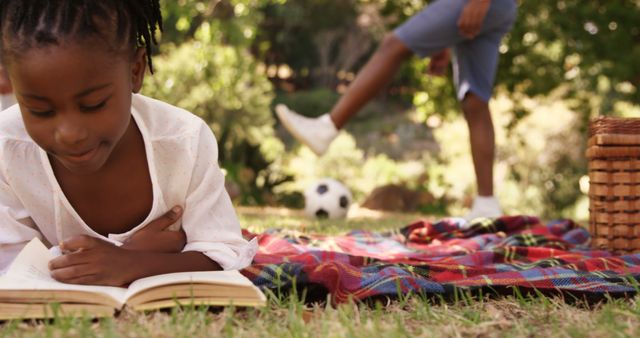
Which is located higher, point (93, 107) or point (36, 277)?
point (93, 107)

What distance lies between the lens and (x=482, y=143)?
13.1ft

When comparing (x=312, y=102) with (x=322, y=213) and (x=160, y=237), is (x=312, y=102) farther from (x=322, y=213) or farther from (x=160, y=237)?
(x=160, y=237)

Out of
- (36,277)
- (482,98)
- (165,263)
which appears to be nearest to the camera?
(36,277)

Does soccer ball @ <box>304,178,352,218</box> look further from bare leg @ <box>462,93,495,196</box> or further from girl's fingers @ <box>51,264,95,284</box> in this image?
girl's fingers @ <box>51,264,95,284</box>

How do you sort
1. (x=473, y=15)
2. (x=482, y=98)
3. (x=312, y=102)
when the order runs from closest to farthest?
(x=473, y=15), (x=482, y=98), (x=312, y=102)

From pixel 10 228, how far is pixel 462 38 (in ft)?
8.64

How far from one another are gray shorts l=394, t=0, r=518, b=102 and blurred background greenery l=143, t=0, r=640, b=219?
103 inches

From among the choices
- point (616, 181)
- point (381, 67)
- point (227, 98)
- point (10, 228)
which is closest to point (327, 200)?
point (381, 67)

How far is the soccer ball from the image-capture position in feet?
17.4

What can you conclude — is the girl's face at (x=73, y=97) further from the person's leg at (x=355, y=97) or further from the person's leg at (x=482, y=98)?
the person's leg at (x=482, y=98)

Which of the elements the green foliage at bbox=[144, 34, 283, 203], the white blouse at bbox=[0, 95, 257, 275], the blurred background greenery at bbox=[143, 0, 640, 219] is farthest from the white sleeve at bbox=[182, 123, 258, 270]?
the green foliage at bbox=[144, 34, 283, 203]

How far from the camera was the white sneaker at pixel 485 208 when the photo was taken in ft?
13.0

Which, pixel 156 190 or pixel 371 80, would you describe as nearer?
pixel 156 190

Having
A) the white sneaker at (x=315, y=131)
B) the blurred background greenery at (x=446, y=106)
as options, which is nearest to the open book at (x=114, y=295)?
the white sneaker at (x=315, y=131)
